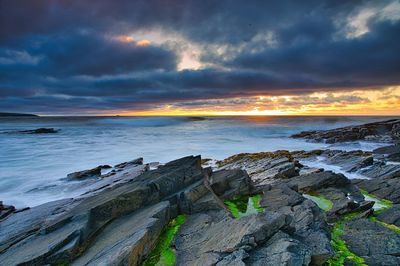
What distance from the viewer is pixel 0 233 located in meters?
10.1

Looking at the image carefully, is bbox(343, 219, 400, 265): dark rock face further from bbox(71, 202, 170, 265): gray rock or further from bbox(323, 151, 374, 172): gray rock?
bbox(323, 151, 374, 172): gray rock

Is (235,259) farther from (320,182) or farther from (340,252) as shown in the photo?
(320,182)

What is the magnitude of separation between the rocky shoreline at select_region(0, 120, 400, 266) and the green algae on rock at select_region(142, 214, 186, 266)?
0.03 m

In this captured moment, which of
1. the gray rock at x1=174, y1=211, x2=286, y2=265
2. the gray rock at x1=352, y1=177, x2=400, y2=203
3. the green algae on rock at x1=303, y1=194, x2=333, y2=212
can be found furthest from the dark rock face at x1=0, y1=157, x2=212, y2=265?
the gray rock at x1=352, y1=177, x2=400, y2=203

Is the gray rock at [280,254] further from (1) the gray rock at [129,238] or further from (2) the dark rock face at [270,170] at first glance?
(2) the dark rock face at [270,170]

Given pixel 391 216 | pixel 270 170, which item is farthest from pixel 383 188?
pixel 270 170

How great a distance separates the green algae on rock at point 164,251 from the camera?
7199 mm

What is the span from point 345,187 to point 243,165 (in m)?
10.3

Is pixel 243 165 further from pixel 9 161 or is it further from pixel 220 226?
pixel 9 161

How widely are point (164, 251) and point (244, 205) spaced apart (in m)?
5.15

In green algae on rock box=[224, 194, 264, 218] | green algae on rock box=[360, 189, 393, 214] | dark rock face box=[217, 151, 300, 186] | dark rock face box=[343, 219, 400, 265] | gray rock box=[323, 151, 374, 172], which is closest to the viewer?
dark rock face box=[343, 219, 400, 265]

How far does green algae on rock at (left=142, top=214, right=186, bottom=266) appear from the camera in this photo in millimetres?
7199

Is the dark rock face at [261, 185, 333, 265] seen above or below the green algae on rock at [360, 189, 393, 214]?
above

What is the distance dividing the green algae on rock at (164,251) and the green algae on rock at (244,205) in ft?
9.57
